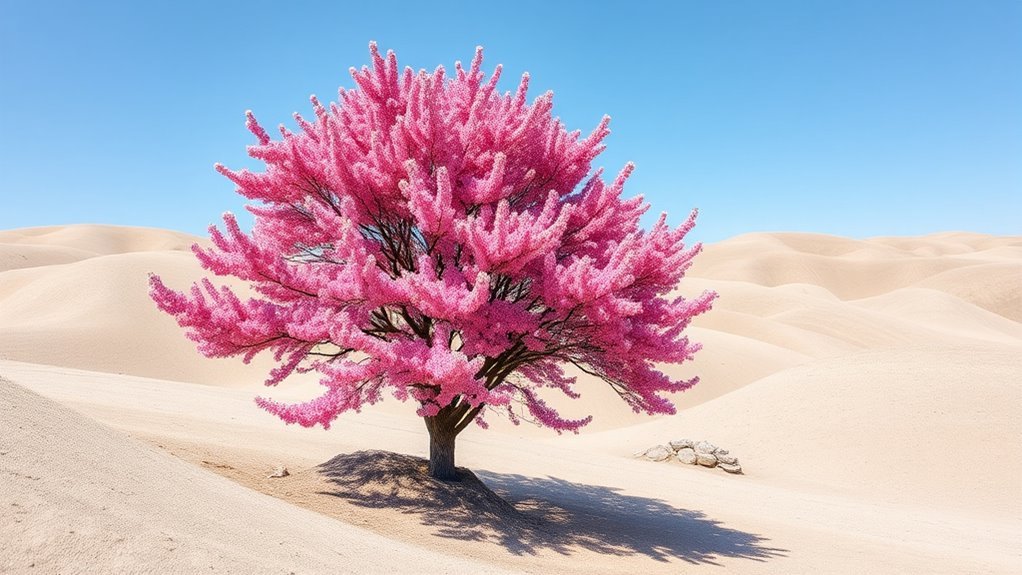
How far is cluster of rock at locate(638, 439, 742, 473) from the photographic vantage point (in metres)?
17.8

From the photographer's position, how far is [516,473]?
14.5 metres

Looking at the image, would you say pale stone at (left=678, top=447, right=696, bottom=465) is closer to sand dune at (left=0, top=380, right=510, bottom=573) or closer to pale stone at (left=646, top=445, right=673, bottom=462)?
pale stone at (left=646, top=445, right=673, bottom=462)

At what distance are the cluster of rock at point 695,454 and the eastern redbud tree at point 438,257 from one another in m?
9.33

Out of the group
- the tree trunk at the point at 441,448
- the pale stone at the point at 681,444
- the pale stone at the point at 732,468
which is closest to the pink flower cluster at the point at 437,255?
the tree trunk at the point at 441,448

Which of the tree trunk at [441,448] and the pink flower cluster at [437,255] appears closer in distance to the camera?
the pink flower cluster at [437,255]

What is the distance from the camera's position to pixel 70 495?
4.05 m

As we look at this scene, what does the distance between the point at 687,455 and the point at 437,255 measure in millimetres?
12685

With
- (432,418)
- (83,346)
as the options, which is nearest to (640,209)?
(432,418)

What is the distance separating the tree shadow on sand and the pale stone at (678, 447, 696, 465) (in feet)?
21.4

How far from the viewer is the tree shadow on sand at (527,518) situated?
27.0 feet

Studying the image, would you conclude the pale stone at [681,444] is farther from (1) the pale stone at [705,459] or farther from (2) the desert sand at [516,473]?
(2) the desert sand at [516,473]

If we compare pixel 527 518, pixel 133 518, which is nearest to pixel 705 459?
pixel 527 518

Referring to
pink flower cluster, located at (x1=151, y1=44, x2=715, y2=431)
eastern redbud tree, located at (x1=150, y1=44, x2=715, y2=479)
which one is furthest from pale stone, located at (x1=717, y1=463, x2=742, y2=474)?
pink flower cluster, located at (x1=151, y1=44, x2=715, y2=431)

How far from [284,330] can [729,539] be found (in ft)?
25.7
